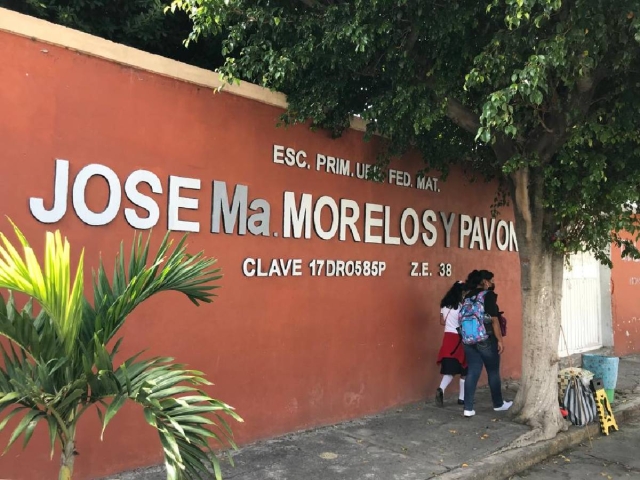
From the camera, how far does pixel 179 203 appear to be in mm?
4805

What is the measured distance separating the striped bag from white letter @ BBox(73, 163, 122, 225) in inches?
205

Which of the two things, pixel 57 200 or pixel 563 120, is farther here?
pixel 563 120

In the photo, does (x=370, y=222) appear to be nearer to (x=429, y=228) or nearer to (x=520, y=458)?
(x=429, y=228)

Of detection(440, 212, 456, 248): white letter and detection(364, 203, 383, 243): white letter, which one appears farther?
detection(440, 212, 456, 248): white letter

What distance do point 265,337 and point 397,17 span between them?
3.14 meters

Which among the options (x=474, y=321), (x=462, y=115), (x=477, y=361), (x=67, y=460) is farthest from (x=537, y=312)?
(x=67, y=460)

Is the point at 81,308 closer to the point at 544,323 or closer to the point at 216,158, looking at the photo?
the point at 216,158

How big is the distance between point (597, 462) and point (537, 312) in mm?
1561

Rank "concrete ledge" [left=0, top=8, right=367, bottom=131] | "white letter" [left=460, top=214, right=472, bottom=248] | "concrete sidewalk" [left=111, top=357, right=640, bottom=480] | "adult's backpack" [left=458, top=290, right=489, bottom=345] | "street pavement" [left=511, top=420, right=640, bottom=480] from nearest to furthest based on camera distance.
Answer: "concrete ledge" [left=0, top=8, right=367, bottom=131], "concrete sidewalk" [left=111, top=357, right=640, bottom=480], "street pavement" [left=511, top=420, right=640, bottom=480], "adult's backpack" [left=458, top=290, right=489, bottom=345], "white letter" [left=460, top=214, right=472, bottom=248]

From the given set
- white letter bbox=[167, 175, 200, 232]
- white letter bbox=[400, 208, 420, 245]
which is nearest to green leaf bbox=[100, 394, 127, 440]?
white letter bbox=[167, 175, 200, 232]

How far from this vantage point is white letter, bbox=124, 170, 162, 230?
4.50 m

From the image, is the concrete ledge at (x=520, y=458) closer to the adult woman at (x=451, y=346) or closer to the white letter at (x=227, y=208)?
the adult woman at (x=451, y=346)

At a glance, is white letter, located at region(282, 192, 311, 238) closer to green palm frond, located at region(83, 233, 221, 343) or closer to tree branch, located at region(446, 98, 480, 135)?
tree branch, located at region(446, 98, 480, 135)

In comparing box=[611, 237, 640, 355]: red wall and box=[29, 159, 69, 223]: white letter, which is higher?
box=[29, 159, 69, 223]: white letter
